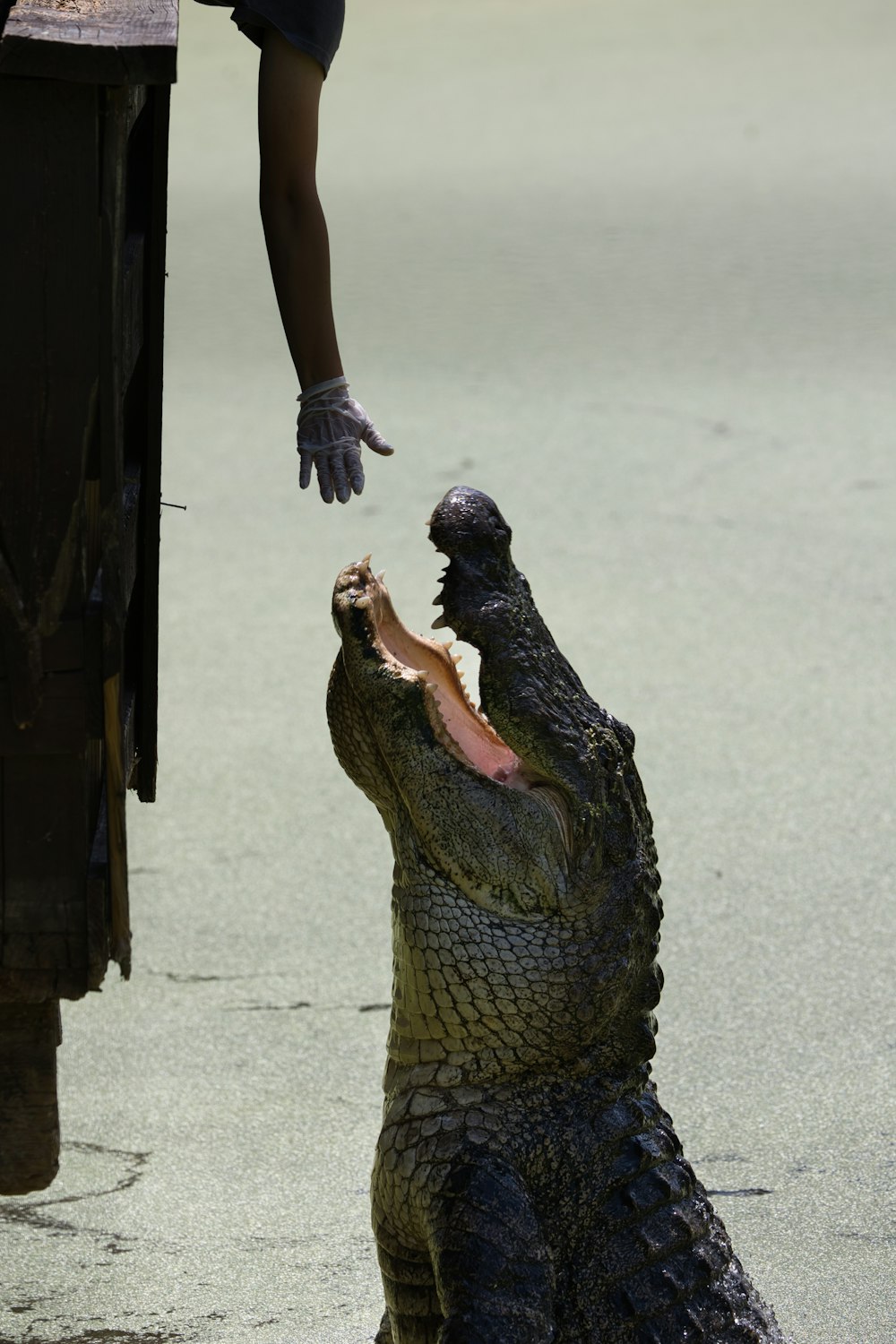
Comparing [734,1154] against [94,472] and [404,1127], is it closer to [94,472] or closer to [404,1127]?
[404,1127]

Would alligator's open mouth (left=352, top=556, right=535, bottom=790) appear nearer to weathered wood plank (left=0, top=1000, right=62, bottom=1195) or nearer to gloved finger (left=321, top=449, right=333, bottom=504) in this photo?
gloved finger (left=321, top=449, right=333, bottom=504)

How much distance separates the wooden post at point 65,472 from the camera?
1.62m

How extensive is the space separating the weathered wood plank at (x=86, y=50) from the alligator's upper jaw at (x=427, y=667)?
82 cm

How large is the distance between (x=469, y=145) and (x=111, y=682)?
39.1 feet

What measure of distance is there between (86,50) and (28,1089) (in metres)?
1.39

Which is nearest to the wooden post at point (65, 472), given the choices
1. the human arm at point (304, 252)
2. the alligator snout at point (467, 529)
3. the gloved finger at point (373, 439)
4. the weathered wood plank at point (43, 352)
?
the weathered wood plank at point (43, 352)

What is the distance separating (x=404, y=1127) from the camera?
86.7 inches

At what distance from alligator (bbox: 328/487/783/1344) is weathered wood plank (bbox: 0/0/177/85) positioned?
33.3 inches

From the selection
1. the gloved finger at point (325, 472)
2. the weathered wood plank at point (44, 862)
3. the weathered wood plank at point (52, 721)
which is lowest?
the weathered wood plank at point (44, 862)

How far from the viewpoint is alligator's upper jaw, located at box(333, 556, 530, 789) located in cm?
227

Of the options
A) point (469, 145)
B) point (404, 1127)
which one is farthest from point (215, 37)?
point (404, 1127)

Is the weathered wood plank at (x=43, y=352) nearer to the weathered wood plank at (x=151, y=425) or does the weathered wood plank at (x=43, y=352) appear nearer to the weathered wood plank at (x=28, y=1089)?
the weathered wood plank at (x=151, y=425)

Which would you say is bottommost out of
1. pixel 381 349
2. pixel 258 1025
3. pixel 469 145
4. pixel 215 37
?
pixel 258 1025

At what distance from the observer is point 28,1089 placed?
2.29 metres
